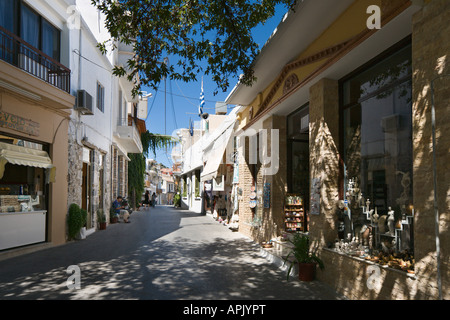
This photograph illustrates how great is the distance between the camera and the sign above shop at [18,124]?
8078 millimetres

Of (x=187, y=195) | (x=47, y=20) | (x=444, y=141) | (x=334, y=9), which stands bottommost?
(x=187, y=195)

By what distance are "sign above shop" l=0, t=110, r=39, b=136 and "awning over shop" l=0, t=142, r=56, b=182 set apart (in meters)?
0.45

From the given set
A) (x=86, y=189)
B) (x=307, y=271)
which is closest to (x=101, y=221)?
(x=86, y=189)

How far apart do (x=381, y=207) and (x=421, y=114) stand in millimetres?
1867

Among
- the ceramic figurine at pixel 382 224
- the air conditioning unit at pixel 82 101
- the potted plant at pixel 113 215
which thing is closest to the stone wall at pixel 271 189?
the ceramic figurine at pixel 382 224

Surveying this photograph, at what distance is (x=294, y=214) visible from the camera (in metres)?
9.16

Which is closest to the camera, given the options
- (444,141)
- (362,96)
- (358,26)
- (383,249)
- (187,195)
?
(444,141)

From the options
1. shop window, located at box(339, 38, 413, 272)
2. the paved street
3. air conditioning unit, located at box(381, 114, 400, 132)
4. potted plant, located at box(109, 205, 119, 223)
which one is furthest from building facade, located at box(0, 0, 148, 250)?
air conditioning unit, located at box(381, 114, 400, 132)

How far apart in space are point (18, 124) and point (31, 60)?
6.18ft

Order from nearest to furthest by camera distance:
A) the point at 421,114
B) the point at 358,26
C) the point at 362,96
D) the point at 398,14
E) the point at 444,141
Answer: the point at 444,141 → the point at 421,114 → the point at 398,14 → the point at 358,26 → the point at 362,96

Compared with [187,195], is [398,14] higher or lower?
higher

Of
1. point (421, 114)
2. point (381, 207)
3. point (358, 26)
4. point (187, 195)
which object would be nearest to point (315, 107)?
point (358, 26)

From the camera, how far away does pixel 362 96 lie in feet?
19.5

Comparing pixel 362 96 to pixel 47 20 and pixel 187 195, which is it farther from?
Answer: pixel 187 195
